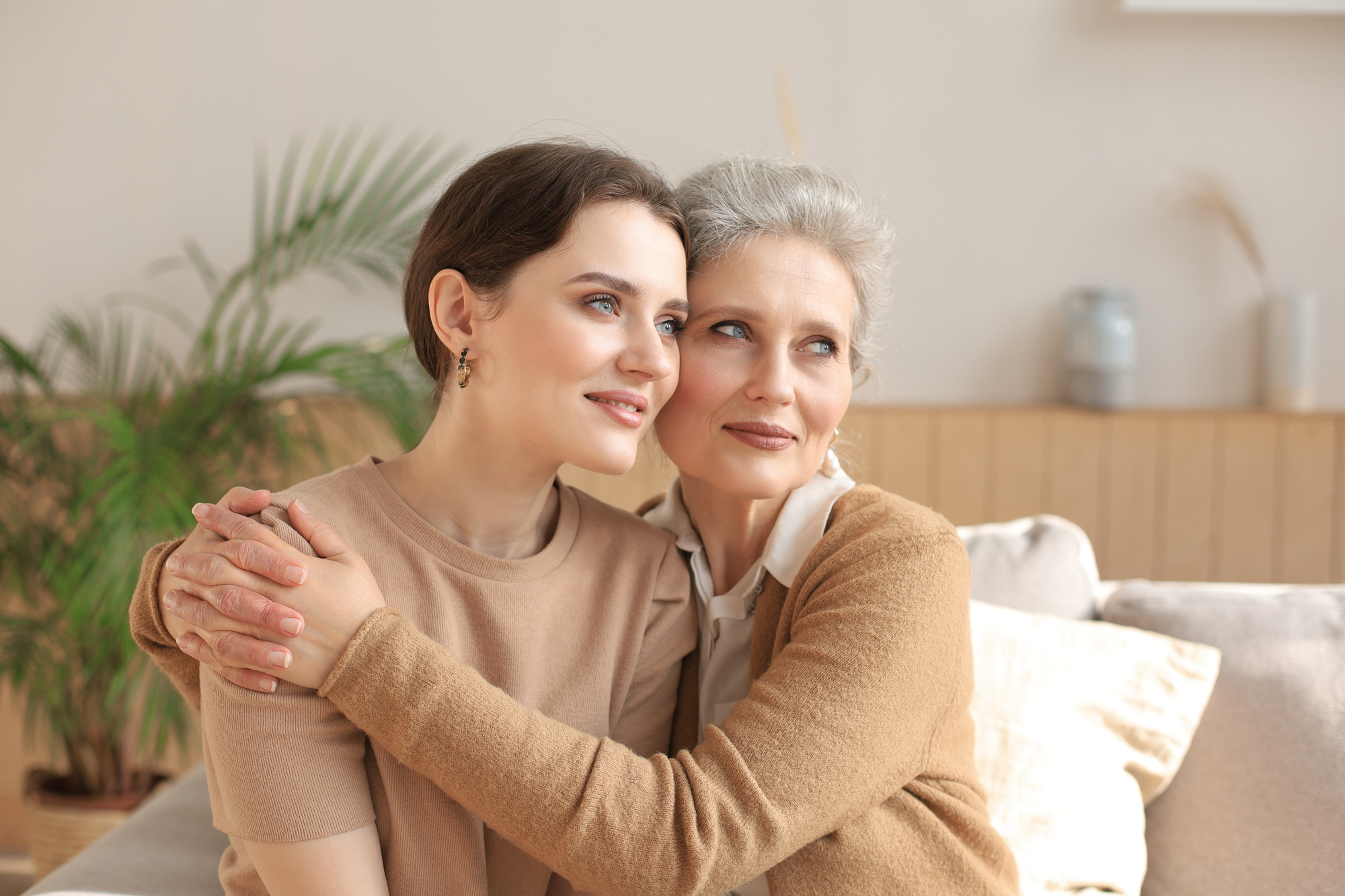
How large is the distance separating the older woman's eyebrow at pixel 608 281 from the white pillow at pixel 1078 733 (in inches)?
30.7

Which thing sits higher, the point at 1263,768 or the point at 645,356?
the point at 645,356

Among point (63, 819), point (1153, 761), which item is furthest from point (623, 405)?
point (63, 819)

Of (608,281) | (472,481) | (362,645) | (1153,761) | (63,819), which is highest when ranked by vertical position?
(608,281)

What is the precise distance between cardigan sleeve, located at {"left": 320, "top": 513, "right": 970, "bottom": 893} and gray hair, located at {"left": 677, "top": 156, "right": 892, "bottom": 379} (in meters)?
→ 0.45

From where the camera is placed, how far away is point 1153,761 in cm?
149

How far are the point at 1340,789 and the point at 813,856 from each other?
2.61 ft

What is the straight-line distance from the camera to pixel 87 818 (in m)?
2.45

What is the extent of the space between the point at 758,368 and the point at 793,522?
0.20m

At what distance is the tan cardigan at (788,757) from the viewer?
0.96 metres

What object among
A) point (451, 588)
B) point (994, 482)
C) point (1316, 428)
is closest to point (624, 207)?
point (451, 588)

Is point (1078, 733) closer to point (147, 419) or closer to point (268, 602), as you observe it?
point (268, 602)

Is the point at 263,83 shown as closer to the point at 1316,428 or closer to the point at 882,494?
the point at 882,494

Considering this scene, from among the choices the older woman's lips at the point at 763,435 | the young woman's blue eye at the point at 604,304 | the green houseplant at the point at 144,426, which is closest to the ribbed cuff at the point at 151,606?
the young woman's blue eye at the point at 604,304

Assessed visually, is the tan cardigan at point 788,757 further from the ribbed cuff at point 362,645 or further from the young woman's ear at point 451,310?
the young woman's ear at point 451,310
